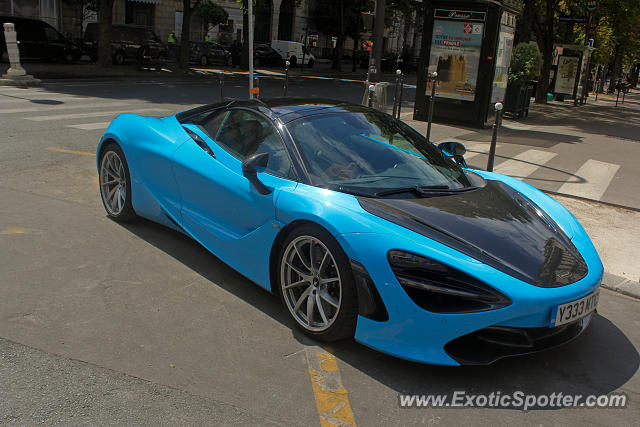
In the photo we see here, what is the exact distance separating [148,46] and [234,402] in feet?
Result: 92.4

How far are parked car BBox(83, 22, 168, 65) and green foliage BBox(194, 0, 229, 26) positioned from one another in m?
11.6

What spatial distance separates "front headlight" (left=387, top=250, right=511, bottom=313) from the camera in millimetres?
2910

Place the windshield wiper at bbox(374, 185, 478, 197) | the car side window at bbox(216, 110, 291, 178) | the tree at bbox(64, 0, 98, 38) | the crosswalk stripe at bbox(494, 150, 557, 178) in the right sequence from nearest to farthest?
the windshield wiper at bbox(374, 185, 478, 197) → the car side window at bbox(216, 110, 291, 178) → the crosswalk stripe at bbox(494, 150, 557, 178) → the tree at bbox(64, 0, 98, 38)

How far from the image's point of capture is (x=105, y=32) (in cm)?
2348

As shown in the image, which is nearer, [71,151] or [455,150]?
[455,150]

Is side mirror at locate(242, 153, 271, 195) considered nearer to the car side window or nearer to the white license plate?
the car side window

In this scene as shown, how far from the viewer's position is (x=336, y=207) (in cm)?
338

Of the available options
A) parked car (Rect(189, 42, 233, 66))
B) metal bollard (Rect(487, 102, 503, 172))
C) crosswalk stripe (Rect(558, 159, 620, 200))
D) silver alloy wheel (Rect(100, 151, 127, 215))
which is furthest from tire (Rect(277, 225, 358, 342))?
parked car (Rect(189, 42, 233, 66))

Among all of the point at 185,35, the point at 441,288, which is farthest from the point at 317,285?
the point at 185,35

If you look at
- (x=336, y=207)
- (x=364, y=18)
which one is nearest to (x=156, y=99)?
(x=364, y=18)

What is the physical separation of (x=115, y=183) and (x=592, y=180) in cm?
700

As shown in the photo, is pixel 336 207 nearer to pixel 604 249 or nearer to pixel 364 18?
pixel 604 249

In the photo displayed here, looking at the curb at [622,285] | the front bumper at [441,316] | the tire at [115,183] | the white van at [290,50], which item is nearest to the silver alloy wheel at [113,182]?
the tire at [115,183]

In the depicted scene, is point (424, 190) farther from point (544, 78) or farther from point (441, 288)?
point (544, 78)
